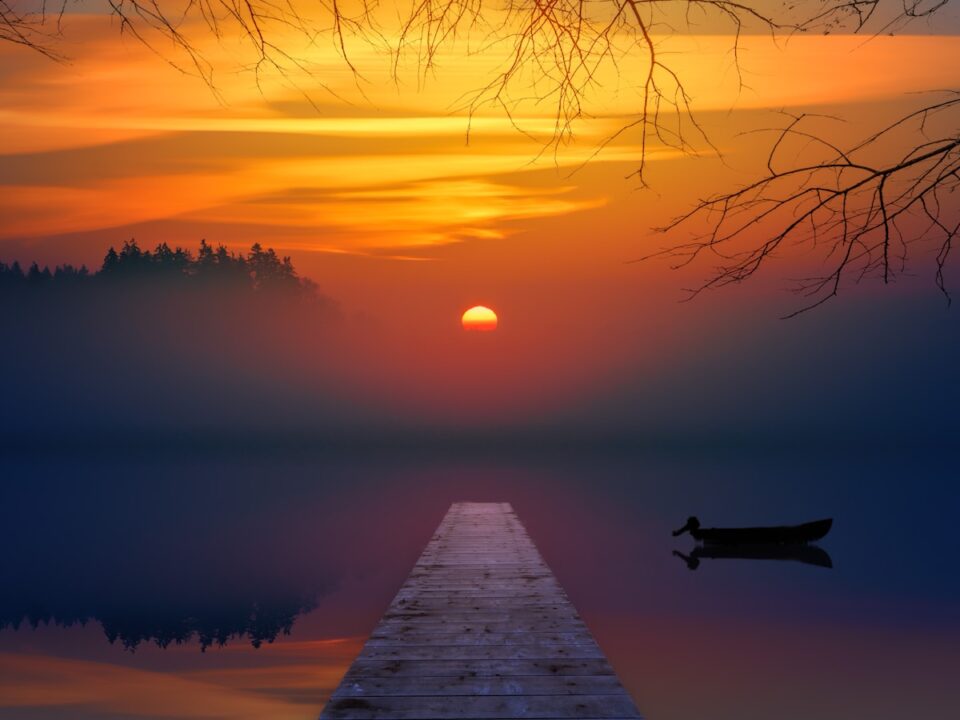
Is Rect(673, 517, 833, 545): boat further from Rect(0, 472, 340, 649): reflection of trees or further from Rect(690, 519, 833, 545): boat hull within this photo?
Rect(0, 472, 340, 649): reflection of trees

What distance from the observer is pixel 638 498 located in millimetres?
52406

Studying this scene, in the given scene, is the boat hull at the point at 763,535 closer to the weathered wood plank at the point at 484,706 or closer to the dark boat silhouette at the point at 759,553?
the dark boat silhouette at the point at 759,553

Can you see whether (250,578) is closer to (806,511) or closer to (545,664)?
(545,664)

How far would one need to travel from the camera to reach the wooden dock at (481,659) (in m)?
5.43

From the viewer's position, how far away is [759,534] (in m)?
25.7

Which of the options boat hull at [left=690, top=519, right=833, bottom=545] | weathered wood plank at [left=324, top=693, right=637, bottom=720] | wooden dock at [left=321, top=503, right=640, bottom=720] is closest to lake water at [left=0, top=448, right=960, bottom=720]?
boat hull at [left=690, top=519, right=833, bottom=545]

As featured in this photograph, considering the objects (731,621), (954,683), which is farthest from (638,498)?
(954,683)

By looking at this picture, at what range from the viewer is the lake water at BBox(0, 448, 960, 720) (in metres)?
12.9

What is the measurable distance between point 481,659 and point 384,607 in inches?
543

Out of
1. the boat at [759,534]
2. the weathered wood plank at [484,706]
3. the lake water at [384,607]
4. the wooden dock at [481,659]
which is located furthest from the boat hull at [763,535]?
the weathered wood plank at [484,706]

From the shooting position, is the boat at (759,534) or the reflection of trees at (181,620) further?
the boat at (759,534)

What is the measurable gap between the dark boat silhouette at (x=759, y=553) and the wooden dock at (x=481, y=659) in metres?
17.5

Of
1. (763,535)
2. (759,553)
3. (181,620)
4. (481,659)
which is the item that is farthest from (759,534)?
(481,659)

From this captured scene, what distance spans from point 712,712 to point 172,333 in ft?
509
